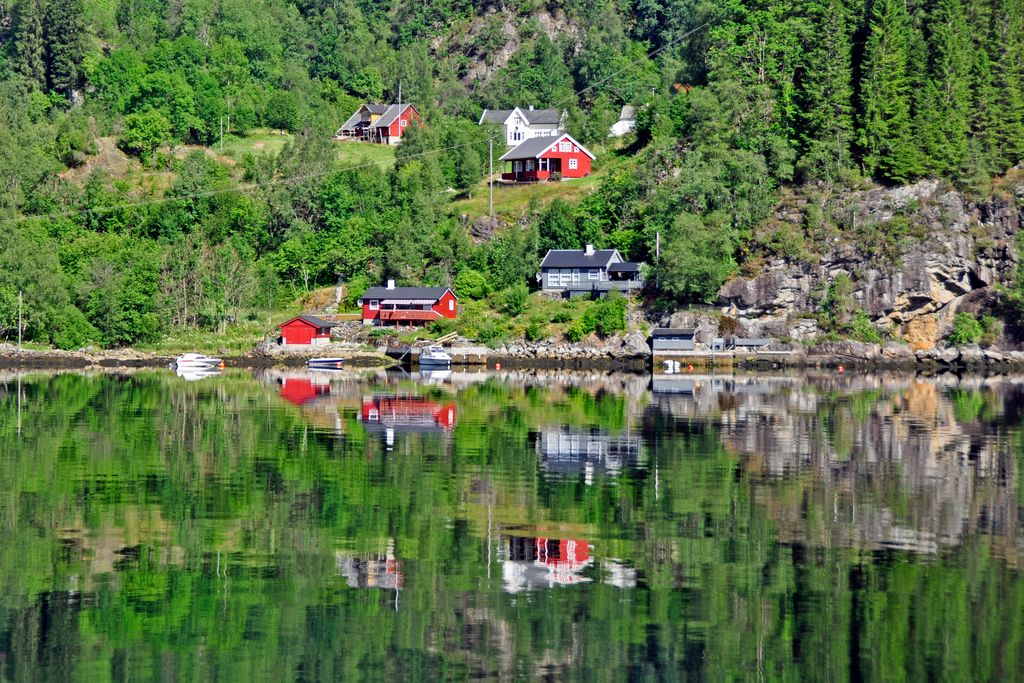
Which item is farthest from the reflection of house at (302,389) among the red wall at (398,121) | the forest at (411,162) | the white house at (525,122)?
the white house at (525,122)

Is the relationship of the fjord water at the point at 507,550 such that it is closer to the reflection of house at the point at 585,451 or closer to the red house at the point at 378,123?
the reflection of house at the point at 585,451

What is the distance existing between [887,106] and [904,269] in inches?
579

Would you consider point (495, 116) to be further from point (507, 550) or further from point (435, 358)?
point (507, 550)

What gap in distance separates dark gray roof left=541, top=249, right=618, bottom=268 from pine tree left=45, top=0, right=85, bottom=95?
60119 millimetres

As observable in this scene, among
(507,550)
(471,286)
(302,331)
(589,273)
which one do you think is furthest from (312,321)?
(507,550)

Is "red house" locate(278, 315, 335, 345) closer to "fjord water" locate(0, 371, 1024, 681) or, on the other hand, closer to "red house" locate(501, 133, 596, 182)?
"red house" locate(501, 133, 596, 182)

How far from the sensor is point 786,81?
4070 inches

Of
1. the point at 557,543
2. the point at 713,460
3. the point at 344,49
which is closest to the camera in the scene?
the point at 557,543

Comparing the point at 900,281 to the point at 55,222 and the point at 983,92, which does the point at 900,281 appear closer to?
the point at 983,92

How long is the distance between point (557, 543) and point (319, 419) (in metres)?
24.5

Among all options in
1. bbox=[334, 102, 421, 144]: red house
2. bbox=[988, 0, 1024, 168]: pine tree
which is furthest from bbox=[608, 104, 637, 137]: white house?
bbox=[988, 0, 1024, 168]: pine tree

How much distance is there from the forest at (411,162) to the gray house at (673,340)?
3730mm

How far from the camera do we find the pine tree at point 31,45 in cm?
13138

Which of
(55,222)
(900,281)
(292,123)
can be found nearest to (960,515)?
(900,281)
